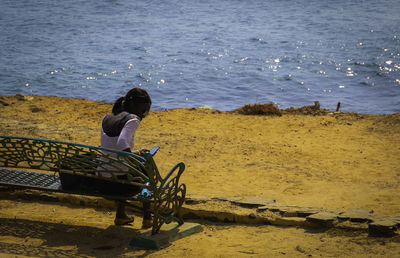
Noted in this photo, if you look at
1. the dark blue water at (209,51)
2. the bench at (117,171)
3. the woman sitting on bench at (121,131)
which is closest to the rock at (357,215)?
the bench at (117,171)

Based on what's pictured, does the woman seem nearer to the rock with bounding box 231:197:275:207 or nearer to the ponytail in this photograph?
the ponytail

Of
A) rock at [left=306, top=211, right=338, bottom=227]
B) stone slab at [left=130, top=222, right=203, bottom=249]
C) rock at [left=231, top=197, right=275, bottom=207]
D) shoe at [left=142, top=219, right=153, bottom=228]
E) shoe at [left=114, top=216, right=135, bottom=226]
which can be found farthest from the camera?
rock at [left=231, top=197, right=275, bottom=207]

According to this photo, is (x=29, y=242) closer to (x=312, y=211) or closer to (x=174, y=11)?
(x=312, y=211)

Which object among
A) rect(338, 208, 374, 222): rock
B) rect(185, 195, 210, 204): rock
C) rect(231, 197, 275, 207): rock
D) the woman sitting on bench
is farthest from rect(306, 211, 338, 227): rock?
the woman sitting on bench

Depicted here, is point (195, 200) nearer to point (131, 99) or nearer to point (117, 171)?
point (117, 171)

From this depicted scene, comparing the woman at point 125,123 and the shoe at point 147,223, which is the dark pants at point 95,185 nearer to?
the woman at point 125,123

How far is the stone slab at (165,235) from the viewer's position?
4.74m

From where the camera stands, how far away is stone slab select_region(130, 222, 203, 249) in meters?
4.74

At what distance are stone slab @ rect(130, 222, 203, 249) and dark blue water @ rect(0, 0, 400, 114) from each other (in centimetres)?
989

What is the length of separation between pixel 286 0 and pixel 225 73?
674 inches

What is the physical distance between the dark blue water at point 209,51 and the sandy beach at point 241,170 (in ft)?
13.9

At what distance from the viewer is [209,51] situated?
23031 millimetres

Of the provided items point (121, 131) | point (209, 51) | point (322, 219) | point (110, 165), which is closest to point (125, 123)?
point (121, 131)

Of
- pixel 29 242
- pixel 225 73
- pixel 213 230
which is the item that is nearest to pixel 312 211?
pixel 213 230
